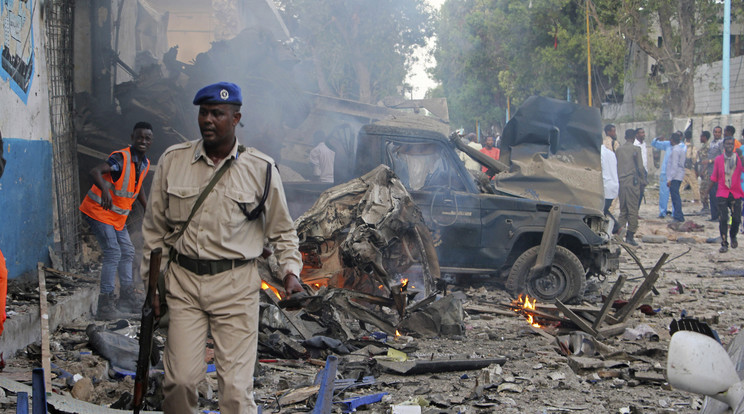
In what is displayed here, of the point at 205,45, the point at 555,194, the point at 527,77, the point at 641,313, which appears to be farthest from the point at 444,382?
the point at 527,77

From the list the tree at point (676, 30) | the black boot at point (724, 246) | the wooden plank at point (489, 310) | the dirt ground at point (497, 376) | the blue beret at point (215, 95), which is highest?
the tree at point (676, 30)

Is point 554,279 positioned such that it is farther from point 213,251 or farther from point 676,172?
point 676,172

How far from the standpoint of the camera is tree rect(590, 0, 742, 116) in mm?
24609

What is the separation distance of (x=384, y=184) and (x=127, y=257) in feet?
8.88

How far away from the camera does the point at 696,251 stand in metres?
12.3

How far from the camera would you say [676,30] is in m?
26.8

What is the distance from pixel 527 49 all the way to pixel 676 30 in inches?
295

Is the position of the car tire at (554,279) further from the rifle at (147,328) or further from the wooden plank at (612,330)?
the rifle at (147,328)

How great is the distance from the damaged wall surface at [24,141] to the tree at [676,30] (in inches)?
865

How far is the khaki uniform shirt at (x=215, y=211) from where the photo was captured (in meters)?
3.17

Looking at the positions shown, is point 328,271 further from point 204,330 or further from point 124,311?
point 204,330

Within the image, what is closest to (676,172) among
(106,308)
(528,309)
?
(528,309)

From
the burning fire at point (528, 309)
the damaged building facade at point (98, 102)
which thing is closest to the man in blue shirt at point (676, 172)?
the damaged building facade at point (98, 102)

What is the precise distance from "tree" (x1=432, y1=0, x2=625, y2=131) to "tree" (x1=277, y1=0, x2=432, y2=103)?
180 inches
